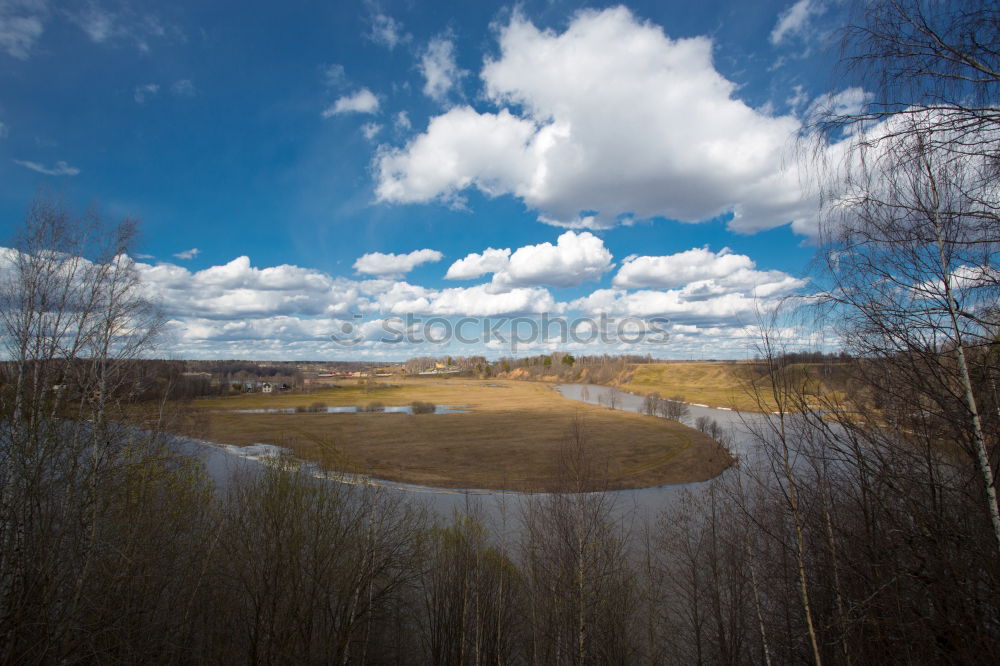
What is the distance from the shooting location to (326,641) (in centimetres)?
1216

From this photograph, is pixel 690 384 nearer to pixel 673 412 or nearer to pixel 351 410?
pixel 673 412

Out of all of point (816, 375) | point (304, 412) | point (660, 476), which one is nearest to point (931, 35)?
point (816, 375)

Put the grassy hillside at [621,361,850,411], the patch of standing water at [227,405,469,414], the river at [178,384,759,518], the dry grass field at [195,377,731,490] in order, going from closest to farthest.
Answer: the grassy hillside at [621,361,850,411] < the river at [178,384,759,518] < the dry grass field at [195,377,731,490] < the patch of standing water at [227,405,469,414]

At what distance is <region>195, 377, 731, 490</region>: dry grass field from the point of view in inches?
1473

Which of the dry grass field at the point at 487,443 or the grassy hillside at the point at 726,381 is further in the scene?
the dry grass field at the point at 487,443

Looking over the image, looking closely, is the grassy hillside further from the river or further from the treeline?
the river

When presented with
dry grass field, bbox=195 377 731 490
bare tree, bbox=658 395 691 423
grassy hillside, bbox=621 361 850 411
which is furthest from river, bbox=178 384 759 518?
bare tree, bbox=658 395 691 423

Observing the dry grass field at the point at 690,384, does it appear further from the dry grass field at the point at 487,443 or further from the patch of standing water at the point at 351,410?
the patch of standing water at the point at 351,410

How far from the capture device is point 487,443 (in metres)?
50.0

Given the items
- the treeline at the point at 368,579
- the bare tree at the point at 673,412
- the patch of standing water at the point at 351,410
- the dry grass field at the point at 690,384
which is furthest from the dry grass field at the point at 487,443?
the dry grass field at the point at 690,384

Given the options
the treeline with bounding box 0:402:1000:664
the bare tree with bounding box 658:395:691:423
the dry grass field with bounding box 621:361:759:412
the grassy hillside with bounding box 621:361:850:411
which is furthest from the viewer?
the dry grass field with bounding box 621:361:759:412

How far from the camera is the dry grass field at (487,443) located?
37406 mm

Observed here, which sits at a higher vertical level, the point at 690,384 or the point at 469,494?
the point at 690,384

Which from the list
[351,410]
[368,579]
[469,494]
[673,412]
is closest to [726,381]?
[673,412]
